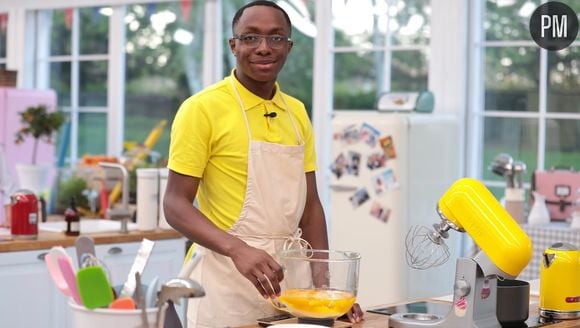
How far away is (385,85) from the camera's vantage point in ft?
21.0

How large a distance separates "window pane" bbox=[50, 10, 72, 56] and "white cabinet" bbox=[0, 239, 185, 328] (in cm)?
374

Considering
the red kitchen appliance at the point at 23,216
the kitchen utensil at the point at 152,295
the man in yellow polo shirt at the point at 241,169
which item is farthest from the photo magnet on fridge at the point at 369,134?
the kitchen utensil at the point at 152,295

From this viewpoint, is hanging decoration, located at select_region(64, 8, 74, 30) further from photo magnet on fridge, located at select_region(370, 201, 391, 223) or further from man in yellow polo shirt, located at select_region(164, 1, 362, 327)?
man in yellow polo shirt, located at select_region(164, 1, 362, 327)

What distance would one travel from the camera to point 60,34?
8281 mm

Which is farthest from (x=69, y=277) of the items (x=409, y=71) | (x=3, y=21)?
(x=3, y=21)

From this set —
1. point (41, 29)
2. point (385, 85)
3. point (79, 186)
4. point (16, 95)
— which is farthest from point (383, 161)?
point (41, 29)

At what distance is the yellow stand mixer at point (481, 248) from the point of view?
2469mm

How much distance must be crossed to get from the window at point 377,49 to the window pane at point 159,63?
3.94 ft

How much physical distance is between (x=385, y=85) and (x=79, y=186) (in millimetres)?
1945

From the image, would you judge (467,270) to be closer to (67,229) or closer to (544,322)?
(544,322)

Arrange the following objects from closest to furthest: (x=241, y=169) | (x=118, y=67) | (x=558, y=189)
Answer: (x=241, y=169)
(x=558, y=189)
(x=118, y=67)

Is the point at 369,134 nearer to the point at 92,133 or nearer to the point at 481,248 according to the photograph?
the point at 92,133

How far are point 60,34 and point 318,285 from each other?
20.6ft

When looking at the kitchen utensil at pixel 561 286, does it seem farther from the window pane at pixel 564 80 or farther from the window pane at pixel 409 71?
the window pane at pixel 409 71
